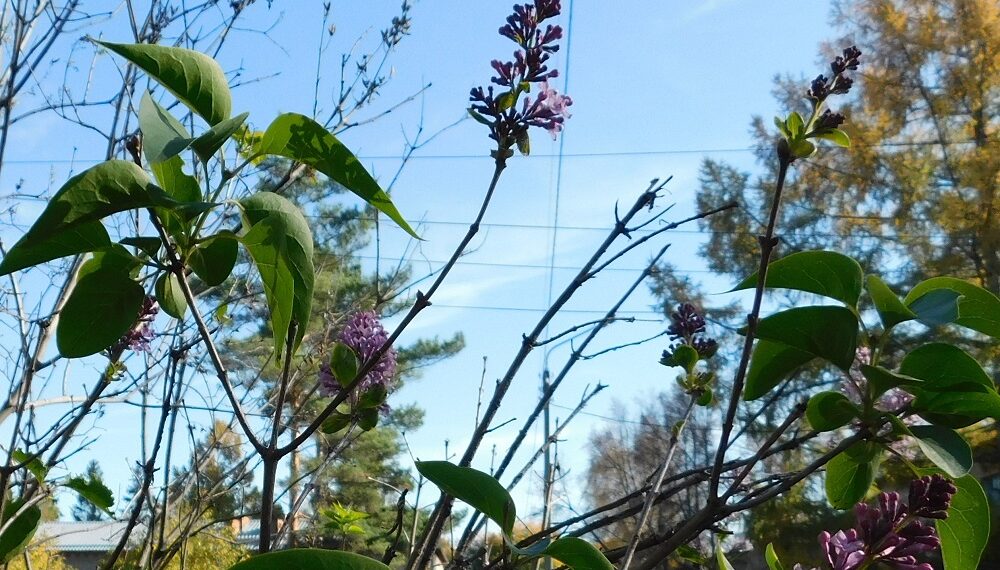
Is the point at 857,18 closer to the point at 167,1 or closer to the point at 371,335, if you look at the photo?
the point at 167,1

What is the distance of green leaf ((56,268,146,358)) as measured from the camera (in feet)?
1.46

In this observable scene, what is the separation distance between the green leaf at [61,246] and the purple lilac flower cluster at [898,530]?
15.2 inches

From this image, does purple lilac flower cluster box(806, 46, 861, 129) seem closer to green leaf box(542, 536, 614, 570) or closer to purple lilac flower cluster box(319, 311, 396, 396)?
green leaf box(542, 536, 614, 570)

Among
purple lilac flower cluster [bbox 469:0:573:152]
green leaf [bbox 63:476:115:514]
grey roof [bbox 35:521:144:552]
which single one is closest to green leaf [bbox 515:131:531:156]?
purple lilac flower cluster [bbox 469:0:573:152]

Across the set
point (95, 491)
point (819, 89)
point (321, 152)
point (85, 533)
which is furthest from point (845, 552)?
point (85, 533)

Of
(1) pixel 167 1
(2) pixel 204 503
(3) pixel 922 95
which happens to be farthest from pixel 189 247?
(3) pixel 922 95

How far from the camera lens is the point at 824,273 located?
1.49 feet

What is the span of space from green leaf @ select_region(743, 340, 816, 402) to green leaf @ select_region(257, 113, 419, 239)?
21 cm

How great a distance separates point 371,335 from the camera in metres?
0.67

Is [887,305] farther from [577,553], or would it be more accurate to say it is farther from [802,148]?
[577,553]

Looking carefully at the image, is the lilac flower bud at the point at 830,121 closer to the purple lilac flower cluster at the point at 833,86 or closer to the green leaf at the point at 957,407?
the purple lilac flower cluster at the point at 833,86

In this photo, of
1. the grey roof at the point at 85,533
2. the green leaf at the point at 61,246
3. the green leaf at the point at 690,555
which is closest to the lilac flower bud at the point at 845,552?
the green leaf at the point at 690,555

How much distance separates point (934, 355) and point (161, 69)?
400 millimetres

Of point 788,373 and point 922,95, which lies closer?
point 788,373
